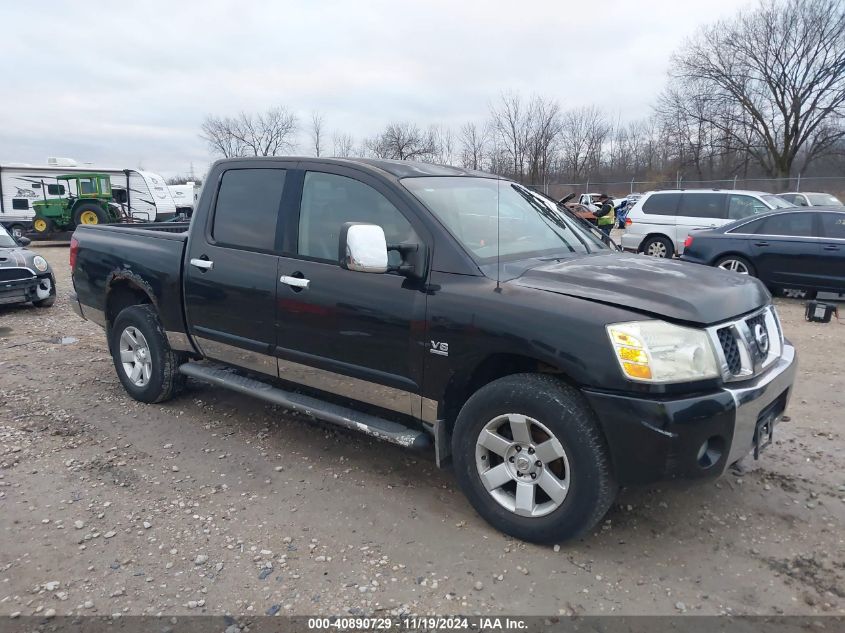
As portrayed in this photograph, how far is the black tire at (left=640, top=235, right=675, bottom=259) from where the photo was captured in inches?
497

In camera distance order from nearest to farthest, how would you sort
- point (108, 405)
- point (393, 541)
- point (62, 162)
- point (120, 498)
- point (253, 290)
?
point (393, 541), point (120, 498), point (253, 290), point (108, 405), point (62, 162)

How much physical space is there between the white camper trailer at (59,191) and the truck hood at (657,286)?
70.2ft

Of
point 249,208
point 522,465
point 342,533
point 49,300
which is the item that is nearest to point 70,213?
point 49,300

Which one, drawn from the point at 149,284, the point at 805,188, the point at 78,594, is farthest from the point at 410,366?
the point at 805,188

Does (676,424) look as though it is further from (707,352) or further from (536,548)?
(536,548)

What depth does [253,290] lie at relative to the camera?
155 inches

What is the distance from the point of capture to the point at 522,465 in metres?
2.97

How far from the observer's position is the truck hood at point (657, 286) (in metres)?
2.75

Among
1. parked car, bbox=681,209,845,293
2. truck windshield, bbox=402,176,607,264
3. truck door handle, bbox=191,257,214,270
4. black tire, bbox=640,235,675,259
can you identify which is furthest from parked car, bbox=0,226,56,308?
black tire, bbox=640,235,675,259

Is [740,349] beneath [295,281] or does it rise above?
beneath

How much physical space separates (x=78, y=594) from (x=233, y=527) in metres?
0.75

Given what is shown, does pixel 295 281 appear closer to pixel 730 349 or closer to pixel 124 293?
A: pixel 124 293

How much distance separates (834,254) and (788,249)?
0.59 m

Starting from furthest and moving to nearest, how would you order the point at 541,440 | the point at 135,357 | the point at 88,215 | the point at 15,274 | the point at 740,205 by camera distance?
the point at 88,215
the point at 740,205
the point at 15,274
the point at 135,357
the point at 541,440
